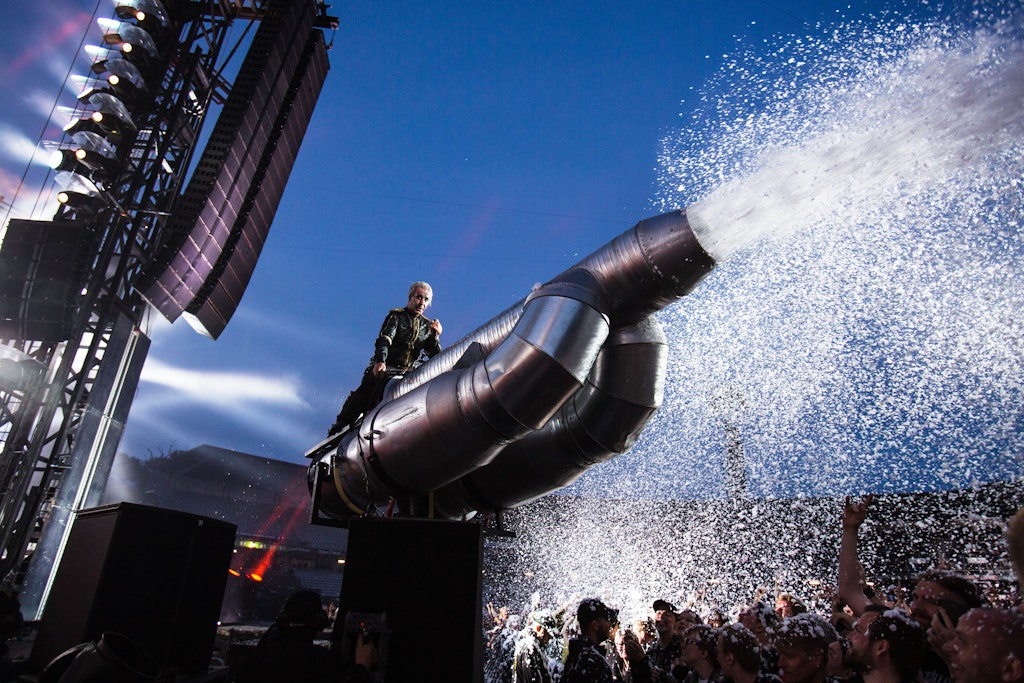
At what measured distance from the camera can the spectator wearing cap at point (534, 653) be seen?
732 centimetres

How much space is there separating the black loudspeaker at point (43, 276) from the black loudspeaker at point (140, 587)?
6550mm

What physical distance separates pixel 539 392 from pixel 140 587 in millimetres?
3093

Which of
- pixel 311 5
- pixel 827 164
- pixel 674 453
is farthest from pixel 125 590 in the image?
pixel 311 5

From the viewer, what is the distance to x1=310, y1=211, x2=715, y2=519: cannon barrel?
3900mm

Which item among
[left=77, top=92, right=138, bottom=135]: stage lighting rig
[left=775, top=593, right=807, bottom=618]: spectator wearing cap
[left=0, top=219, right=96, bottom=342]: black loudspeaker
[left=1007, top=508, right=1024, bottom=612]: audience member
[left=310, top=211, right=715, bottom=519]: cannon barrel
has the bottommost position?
[left=775, top=593, right=807, bottom=618]: spectator wearing cap

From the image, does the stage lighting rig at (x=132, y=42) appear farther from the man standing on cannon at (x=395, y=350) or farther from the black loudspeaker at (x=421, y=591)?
the black loudspeaker at (x=421, y=591)

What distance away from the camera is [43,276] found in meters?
9.44

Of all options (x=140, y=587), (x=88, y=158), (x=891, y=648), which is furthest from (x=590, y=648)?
(x=88, y=158)

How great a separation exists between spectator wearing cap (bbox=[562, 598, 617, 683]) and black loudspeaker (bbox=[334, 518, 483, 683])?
738 mm

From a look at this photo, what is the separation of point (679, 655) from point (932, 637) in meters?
2.98

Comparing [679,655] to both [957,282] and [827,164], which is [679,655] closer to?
[827,164]

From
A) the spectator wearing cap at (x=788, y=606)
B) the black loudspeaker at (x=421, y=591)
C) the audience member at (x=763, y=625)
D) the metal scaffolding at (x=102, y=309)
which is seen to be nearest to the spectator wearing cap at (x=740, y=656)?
the audience member at (x=763, y=625)

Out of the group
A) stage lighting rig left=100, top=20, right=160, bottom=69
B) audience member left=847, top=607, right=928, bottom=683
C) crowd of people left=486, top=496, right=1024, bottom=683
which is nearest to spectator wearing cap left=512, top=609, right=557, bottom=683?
crowd of people left=486, top=496, right=1024, bottom=683

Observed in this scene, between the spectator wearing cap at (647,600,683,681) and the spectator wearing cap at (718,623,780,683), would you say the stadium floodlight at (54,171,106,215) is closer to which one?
the spectator wearing cap at (647,600,683,681)
